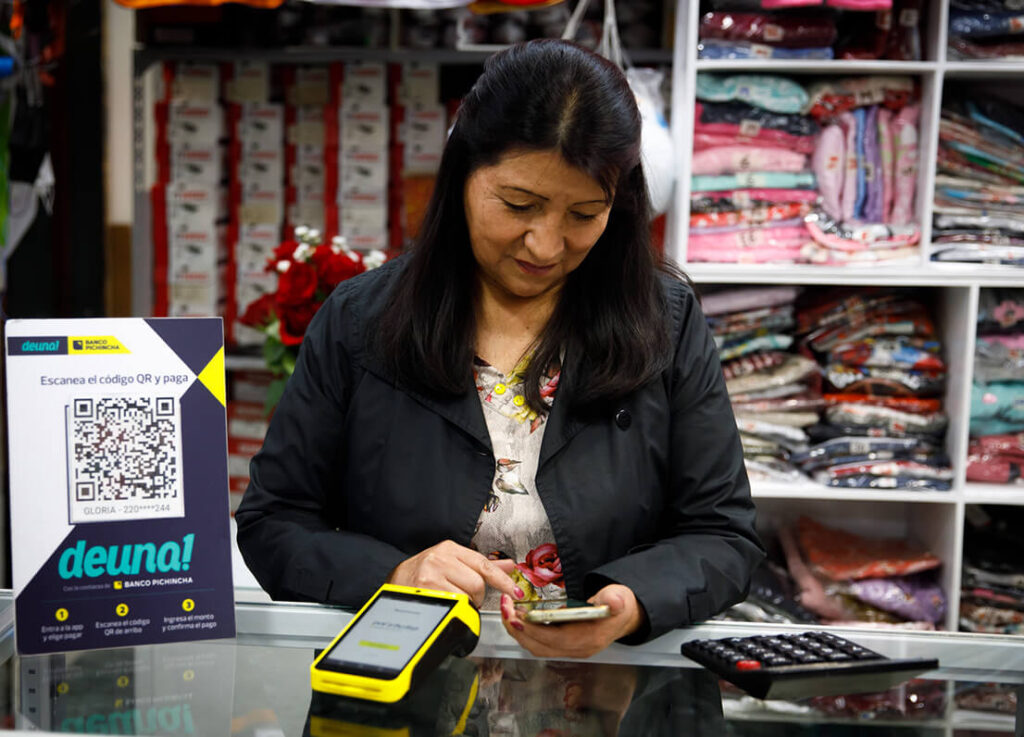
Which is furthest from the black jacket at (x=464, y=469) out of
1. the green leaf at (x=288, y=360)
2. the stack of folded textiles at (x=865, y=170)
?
the stack of folded textiles at (x=865, y=170)

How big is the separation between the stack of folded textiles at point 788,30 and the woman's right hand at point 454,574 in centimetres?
183

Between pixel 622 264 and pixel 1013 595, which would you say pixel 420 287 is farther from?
pixel 1013 595

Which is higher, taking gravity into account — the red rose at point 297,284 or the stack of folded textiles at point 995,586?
the red rose at point 297,284

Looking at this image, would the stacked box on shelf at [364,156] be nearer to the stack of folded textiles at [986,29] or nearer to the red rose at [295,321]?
the red rose at [295,321]

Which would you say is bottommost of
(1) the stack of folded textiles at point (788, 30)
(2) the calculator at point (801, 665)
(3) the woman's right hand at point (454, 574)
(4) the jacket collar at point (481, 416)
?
(2) the calculator at point (801, 665)

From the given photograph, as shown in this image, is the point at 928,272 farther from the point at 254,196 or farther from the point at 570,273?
the point at 254,196

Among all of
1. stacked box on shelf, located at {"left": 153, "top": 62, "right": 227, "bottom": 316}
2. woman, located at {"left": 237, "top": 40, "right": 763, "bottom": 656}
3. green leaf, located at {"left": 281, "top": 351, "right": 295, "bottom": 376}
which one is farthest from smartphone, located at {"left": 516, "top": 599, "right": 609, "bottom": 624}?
stacked box on shelf, located at {"left": 153, "top": 62, "right": 227, "bottom": 316}

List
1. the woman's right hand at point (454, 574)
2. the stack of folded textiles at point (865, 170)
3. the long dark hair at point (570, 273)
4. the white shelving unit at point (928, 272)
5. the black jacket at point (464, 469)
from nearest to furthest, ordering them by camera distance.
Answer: the woman's right hand at point (454, 574) < the long dark hair at point (570, 273) < the black jacket at point (464, 469) < the white shelving unit at point (928, 272) < the stack of folded textiles at point (865, 170)

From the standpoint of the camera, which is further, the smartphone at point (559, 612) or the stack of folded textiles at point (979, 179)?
the stack of folded textiles at point (979, 179)

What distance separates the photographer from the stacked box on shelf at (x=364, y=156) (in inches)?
131

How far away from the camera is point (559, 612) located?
39.8 inches

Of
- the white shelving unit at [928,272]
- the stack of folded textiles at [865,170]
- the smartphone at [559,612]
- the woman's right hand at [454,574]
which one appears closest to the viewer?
the smartphone at [559,612]

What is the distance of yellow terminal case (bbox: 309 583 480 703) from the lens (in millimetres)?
907

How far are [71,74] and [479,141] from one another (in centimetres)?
296
